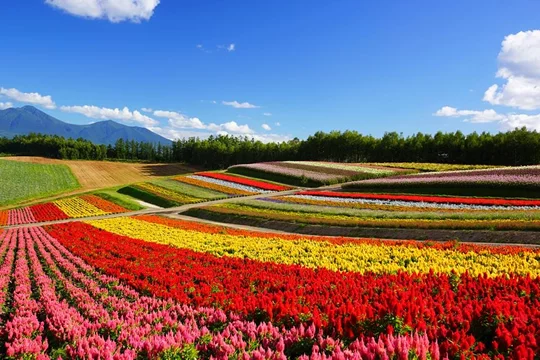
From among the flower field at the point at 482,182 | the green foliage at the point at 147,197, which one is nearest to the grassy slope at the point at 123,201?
the green foliage at the point at 147,197

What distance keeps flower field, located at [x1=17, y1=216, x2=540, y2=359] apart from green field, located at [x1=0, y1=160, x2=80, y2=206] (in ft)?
179

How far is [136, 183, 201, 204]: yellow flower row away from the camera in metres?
47.5

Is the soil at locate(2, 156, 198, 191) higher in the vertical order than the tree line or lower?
lower

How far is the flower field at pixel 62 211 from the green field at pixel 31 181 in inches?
620

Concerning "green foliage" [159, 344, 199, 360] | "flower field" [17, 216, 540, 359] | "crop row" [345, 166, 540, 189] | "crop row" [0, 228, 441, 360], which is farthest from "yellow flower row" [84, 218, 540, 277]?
"crop row" [345, 166, 540, 189]

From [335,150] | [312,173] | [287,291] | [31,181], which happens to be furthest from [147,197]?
[335,150]

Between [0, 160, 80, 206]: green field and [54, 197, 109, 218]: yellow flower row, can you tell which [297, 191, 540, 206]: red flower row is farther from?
[0, 160, 80, 206]: green field

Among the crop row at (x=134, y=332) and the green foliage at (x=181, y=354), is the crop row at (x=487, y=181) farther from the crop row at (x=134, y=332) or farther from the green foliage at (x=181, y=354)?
the green foliage at (x=181, y=354)

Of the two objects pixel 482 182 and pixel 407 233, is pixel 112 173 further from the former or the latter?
pixel 407 233

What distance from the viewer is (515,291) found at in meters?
8.18

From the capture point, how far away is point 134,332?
20.4 ft

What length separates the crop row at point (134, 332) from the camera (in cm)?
499

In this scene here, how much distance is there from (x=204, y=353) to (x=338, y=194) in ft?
119

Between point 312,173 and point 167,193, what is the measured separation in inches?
833
